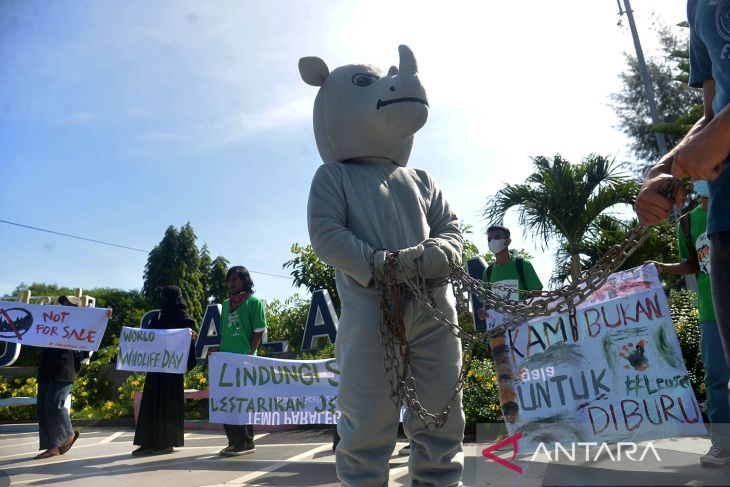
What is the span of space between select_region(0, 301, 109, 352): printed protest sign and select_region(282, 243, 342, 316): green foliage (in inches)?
191

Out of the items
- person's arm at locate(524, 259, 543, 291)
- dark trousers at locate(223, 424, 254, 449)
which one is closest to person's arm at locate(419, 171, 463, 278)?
person's arm at locate(524, 259, 543, 291)

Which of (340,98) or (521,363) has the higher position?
(340,98)

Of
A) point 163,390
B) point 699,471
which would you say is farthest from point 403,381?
point 163,390

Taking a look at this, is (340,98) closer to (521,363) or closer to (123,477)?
(521,363)

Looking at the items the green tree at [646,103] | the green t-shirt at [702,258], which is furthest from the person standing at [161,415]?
the green tree at [646,103]

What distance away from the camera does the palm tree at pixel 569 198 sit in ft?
31.2

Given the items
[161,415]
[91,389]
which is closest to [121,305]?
[91,389]

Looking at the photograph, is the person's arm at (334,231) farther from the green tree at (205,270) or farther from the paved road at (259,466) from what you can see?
the green tree at (205,270)

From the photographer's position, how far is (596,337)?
4.02 m

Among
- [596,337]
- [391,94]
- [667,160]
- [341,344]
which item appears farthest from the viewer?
[596,337]

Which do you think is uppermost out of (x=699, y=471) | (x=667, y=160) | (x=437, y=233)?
(x=437, y=233)

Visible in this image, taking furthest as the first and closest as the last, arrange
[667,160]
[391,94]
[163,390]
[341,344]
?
[163,390] → [391,94] → [341,344] → [667,160]

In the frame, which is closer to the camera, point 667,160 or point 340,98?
point 667,160

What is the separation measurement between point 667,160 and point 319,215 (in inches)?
57.9
